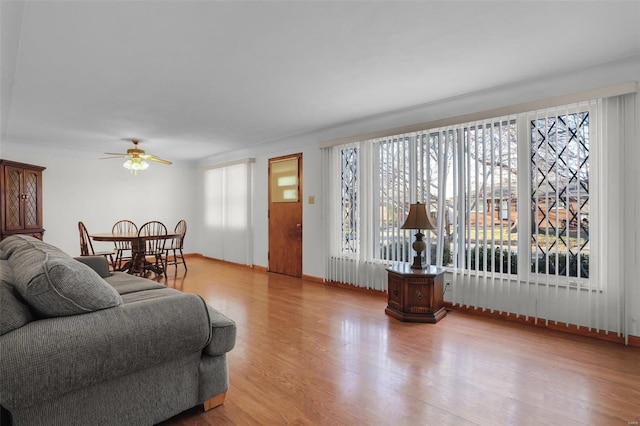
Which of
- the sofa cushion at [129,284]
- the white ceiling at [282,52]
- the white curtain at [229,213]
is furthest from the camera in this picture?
the white curtain at [229,213]

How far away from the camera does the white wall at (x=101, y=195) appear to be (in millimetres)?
5801

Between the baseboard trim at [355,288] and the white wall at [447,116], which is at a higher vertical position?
the white wall at [447,116]

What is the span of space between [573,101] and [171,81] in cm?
365

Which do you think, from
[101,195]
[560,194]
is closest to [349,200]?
[560,194]

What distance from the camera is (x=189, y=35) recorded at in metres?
2.25

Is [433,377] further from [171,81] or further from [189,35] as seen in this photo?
[171,81]

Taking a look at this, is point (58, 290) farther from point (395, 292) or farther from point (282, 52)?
point (395, 292)

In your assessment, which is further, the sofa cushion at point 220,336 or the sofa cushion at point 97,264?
the sofa cushion at point 97,264

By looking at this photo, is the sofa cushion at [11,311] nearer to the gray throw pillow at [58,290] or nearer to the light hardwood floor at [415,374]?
the gray throw pillow at [58,290]

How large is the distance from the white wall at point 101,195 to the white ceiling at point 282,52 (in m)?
2.11

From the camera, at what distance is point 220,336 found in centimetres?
174

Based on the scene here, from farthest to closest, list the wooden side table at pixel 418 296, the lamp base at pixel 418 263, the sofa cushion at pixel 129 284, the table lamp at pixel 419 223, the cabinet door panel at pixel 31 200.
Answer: the cabinet door panel at pixel 31 200 < the lamp base at pixel 418 263 < the table lamp at pixel 419 223 < the wooden side table at pixel 418 296 < the sofa cushion at pixel 129 284

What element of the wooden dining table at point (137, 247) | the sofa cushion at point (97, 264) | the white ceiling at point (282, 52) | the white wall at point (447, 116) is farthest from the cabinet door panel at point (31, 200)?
the white wall at point (447, 116)

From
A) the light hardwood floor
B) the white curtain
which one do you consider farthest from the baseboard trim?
the white curtain
